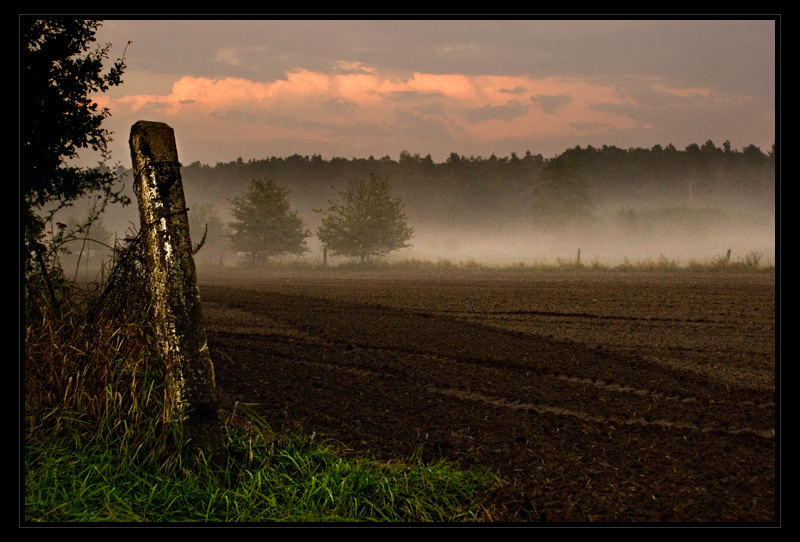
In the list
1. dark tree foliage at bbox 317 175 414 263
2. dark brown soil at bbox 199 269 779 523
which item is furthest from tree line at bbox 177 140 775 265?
dark brown soil at bbox 199 269 779 523

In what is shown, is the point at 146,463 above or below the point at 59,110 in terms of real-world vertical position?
below

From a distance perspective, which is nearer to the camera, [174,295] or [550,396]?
[174,295]

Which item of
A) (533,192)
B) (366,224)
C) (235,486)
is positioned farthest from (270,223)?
(235,486)

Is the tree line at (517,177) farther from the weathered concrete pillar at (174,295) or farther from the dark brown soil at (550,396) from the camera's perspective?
the weathered concrete pillar at (174,295)

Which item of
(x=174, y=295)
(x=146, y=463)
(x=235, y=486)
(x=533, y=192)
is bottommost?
(x=235, y=486)

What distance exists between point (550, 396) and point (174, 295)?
375 centimetres

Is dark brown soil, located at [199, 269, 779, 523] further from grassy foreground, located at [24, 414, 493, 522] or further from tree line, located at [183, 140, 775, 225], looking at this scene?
tree line, located at [183, 140, 775, 225]

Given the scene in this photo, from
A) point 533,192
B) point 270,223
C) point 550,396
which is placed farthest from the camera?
point 533,192

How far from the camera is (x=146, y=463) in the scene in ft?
12.5

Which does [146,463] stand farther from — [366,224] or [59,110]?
[366,224]

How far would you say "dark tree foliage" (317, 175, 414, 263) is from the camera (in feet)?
120

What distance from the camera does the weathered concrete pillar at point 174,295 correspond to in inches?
149
